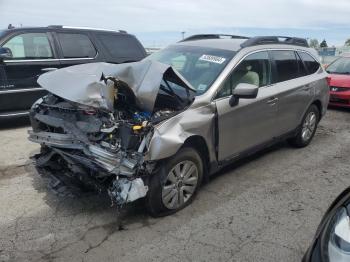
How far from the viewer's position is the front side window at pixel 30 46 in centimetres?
706

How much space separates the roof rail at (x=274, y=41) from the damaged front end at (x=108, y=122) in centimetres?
138

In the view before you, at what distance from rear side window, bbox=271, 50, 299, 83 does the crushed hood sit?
1.84 metres

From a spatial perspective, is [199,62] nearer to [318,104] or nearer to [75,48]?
[318,104]

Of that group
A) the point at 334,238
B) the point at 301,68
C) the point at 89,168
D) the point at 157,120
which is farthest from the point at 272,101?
the point at 334,238

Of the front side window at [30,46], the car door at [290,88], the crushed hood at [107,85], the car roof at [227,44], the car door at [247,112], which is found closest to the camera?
the crushed hood at [107,85]

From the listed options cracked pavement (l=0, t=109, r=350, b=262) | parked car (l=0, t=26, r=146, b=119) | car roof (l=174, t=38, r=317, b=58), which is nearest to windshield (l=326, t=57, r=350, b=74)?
car roof (l=174, t=38, r=317, b=58)

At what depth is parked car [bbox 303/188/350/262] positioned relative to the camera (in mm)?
1995

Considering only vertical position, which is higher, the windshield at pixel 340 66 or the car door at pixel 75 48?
the car door at pixel 75 48

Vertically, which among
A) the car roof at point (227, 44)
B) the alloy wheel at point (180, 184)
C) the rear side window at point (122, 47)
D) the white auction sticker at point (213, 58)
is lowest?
the alloy wheel at point (180, 184)

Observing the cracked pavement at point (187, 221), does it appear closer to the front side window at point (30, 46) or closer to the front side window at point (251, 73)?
the front side window at point (251, 73)

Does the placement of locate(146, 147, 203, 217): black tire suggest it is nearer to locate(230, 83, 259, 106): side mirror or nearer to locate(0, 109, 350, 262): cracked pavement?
locate(0, 109, 350, 262): cracked pavement

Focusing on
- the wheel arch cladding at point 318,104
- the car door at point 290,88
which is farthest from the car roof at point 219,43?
the wheel arch cladding at point 318,104

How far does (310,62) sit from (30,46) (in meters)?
4.94

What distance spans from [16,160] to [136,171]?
8.85 feet
